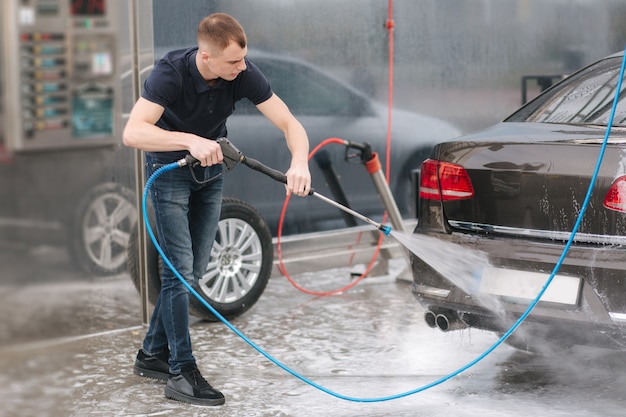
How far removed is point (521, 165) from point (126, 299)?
271 centimetres

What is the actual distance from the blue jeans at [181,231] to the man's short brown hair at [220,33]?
67cm

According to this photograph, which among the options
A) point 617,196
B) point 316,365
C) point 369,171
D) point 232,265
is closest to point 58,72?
point 316,365

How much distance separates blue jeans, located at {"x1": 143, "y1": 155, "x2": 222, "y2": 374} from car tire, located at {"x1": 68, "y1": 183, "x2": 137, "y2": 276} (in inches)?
15.2

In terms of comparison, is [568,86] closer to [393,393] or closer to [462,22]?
[393,393]

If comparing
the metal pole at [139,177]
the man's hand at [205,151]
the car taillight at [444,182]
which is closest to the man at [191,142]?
the man's hand at [205,151]

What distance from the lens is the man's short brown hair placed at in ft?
16.6

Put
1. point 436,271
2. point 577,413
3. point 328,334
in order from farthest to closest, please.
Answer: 1. point 328,334
2. point 436,271
3. point 577,413

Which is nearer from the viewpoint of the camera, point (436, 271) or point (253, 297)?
point (436, 271)

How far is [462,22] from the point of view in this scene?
944 cm

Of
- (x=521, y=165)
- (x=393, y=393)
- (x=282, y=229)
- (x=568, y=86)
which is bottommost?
(x=393, y=393)

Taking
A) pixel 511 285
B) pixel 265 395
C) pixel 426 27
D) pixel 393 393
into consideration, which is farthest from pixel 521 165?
pixel 426 27

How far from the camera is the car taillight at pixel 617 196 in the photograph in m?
4.99

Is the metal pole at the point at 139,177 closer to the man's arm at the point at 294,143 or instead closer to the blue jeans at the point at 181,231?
the blue jeans at the point at 181,231

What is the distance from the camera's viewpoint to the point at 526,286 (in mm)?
5191
